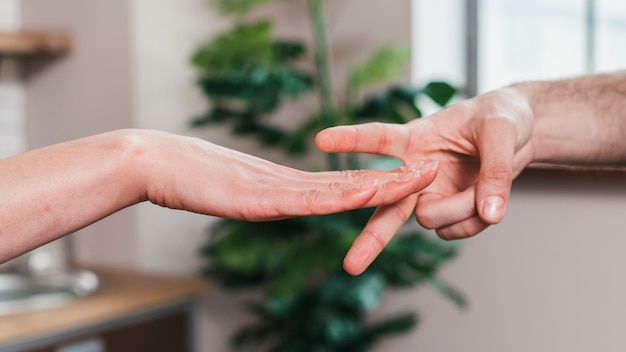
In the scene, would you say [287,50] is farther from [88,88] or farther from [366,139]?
[366,139]

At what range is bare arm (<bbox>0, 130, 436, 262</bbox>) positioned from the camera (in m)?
1.02

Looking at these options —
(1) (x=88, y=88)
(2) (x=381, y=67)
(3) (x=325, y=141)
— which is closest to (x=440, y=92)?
(2) (x=381, y=67)

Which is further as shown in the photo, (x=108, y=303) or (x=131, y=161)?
(x=108, y=303)

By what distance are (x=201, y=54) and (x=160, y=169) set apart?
142 centimetres

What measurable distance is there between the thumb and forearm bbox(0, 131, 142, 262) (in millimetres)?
444

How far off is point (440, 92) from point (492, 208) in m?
0.90

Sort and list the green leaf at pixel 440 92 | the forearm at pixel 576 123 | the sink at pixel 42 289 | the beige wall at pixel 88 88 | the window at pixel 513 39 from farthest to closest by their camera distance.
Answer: the beige wall at pixel 88 88
the window at pixel 513 39
the sink at pixel 42 289
the green leaf at pixel 440 92
the forearm at pixel 576 123

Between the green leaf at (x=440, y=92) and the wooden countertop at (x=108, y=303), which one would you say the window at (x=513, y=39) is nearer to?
the green leaf at (x=440, y=92)

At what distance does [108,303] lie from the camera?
2189 mm

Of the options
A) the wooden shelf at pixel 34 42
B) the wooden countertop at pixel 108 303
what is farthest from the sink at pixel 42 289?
the wooden shelf at pixel 34 42

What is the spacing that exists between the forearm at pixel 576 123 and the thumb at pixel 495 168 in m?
0.24

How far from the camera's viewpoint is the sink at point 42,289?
215 centimetres

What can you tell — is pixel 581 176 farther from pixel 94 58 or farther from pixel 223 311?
pixel 94 58

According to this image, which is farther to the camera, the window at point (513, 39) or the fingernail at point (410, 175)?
the window at point (513, 39)
